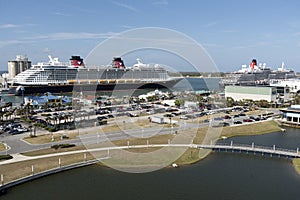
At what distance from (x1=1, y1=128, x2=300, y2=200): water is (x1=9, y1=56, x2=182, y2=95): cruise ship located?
89.8 feet

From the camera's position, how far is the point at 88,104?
27828mm

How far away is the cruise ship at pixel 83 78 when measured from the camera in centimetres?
4084

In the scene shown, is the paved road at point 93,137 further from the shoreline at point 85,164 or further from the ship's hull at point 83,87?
the ship's hull at point 83,87

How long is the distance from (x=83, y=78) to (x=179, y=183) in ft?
121

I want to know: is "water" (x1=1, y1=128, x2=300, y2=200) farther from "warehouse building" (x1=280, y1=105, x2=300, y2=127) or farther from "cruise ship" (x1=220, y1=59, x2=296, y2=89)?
"cruise ship" (x1=220, y1=59, x2=296, y2=89)

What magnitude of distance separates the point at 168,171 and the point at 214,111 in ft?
47.7

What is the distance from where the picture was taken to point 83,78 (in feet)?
146

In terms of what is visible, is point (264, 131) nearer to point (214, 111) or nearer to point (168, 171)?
point (214, 111)

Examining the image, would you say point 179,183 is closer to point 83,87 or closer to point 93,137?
point 93,137

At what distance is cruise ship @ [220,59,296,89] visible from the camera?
2104 inches

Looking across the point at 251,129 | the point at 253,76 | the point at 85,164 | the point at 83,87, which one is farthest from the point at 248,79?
the point at 85,164

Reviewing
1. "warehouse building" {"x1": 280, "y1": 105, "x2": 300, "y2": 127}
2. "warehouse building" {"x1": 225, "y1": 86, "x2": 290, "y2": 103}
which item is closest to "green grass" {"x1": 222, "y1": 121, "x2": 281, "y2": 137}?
"warehouse building" {"x1": 280, "y1": 105, "x2": 300, "y2": 127}

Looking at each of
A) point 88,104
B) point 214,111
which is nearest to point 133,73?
point 88,104

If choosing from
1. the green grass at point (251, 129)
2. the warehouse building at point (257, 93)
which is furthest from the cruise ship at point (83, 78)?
the green grass at point (251, 129)
